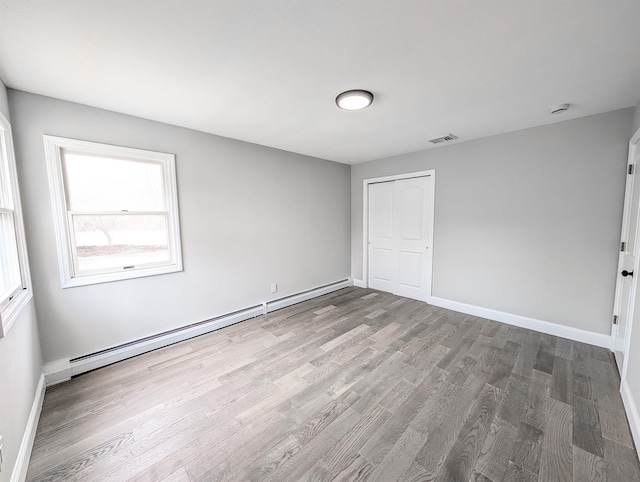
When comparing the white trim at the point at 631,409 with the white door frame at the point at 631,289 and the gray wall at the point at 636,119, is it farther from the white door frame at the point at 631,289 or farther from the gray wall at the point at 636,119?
the gray wall at the point at 636,119

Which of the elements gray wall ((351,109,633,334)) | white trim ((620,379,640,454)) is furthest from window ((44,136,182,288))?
white trim ((620,379,640,454))

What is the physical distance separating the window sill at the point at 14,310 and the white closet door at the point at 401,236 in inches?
173

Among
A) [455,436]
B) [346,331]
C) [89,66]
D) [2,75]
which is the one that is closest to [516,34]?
[455,436]

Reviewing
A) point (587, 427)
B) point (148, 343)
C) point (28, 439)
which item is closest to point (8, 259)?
point (28, 439)

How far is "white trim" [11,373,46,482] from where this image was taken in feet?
4.35

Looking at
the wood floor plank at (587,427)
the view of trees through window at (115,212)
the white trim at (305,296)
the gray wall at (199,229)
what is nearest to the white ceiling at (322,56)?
the gray wall at (199,229)

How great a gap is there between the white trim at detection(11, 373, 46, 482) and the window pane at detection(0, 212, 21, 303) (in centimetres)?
83

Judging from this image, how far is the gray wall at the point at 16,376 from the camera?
1273 mm

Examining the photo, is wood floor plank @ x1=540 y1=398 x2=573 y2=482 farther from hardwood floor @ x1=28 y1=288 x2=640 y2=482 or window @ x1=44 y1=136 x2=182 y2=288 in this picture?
window @ x1=44 y1=136 x2=182 y2=288

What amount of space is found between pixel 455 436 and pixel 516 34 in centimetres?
249

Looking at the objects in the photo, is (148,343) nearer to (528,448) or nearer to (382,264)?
(528,448)

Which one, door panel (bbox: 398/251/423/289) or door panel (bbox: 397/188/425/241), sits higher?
door panel (bbox: 397/188/425/241)

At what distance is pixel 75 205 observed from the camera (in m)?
2.30

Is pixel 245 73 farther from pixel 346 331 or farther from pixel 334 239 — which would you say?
pixel 334 239
